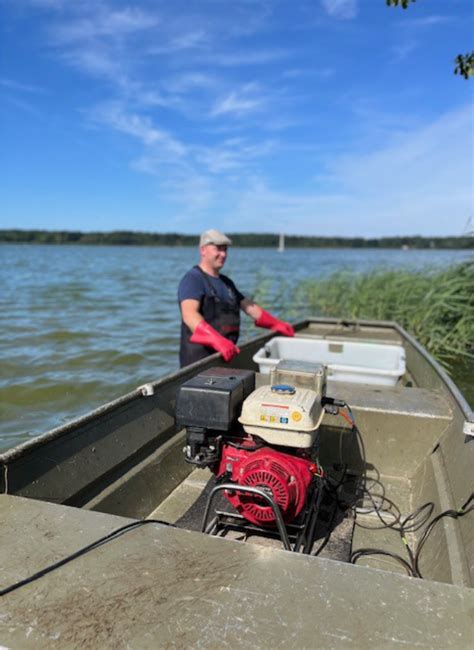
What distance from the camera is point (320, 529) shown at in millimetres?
2436

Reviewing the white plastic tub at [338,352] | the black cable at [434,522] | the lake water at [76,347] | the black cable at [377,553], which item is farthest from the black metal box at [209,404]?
the lake water at [76,347]

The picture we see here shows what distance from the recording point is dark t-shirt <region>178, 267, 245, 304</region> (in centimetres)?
391

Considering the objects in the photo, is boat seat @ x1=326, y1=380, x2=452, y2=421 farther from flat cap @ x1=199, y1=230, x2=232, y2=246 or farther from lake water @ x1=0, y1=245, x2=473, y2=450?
lake water @ x1=0, y1=245, x2=473, y2=450

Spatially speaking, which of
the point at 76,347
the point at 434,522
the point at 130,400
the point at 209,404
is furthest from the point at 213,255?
the point at 76,347

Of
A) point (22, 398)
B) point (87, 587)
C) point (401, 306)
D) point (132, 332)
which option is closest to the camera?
point (87, 587)

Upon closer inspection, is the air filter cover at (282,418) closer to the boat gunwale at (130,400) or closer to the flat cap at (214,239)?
the boat gunwale at (130,400)

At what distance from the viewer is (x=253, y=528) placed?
7.06 ft

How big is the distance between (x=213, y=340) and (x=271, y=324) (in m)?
1.68

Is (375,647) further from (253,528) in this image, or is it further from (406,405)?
(406,405)

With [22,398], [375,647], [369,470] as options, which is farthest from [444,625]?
[22,398]

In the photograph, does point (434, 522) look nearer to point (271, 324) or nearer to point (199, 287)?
point (199, 287)

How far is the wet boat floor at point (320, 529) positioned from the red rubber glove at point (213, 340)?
1.07 metres

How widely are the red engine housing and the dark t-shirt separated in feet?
6.71

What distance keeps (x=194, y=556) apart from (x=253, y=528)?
33.4 inches
